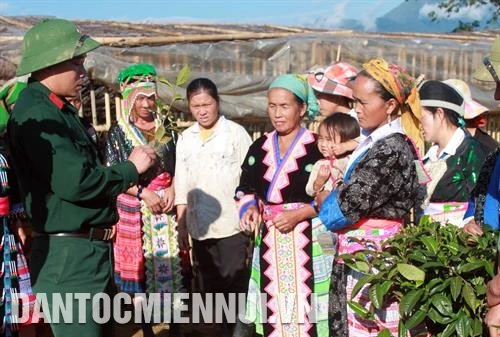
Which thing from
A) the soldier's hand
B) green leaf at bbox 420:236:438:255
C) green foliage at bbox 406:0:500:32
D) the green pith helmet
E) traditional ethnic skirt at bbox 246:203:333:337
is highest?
green foliage at bbox 406:0:500:32

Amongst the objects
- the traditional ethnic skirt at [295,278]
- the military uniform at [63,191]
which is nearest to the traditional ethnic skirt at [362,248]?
the traditional ethnic skirt at [295,278]

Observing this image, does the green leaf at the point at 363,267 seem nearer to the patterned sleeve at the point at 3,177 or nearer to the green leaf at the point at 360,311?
the green leaf at the point at 360,311

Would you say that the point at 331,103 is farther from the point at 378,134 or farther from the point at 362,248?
the point at 362,248

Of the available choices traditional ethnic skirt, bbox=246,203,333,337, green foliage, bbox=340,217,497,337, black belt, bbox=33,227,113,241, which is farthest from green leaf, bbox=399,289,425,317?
traditional ethnic skirt, bbox=246,203,333,337

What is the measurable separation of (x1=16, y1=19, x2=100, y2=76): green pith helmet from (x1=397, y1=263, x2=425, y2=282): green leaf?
1740 mm

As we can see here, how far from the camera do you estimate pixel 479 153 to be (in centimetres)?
451

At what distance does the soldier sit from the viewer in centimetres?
319

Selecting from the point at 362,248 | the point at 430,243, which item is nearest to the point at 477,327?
the point at 430,243

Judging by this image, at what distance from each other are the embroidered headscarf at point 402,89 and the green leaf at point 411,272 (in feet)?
3.16

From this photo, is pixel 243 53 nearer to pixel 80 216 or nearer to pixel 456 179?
pixel 456 179

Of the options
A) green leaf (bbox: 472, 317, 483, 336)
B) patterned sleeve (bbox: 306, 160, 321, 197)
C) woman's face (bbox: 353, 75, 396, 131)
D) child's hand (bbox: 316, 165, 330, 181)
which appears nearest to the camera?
green leaf (bbox: 472, 317, 483, 336)

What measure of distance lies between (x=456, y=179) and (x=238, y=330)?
5.88 feet

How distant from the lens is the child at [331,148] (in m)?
4.21

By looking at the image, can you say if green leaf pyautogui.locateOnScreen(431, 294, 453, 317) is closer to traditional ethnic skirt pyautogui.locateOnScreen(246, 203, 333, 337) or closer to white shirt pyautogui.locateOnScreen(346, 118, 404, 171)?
white shirt pyautogui.locateOnScreen(346, 118, 404, 171)
